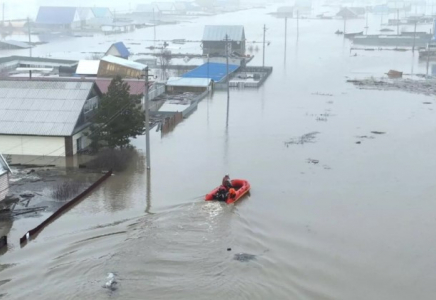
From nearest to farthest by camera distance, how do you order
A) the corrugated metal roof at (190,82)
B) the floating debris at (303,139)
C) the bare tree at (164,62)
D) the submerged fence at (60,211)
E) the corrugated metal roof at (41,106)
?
the submerged fence at (60,211) < the corrugated metal roof at (41,106) < the floating debris at (303,139) < the corrugated metal roof at (190,82) < the bare tree at (164,62)

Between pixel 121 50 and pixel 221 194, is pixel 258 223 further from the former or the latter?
pixel 121 50

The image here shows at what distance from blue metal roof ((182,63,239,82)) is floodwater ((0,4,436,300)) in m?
4.02

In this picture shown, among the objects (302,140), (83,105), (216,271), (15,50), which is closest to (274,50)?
(15,50)

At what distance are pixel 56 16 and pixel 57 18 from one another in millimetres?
191

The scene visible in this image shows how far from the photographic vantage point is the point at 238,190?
5.63 meters

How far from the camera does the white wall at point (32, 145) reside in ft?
22.4

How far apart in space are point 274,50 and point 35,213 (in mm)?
16904

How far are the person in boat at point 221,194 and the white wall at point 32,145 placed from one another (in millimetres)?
2183

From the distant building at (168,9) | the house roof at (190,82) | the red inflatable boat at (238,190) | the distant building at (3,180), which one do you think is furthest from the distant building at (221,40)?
the distant building at (168,9)

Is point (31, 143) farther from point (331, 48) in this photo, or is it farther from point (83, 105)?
point (331, 48)

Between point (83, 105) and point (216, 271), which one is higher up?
point (83, 105)

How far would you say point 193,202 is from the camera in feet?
18.0

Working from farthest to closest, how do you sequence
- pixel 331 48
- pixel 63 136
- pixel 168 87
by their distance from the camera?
pixel 331 48 < pixel 168 87 < pixel 63 136

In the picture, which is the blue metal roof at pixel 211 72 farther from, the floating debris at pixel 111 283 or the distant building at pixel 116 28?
the distant building at pixel 116 28
